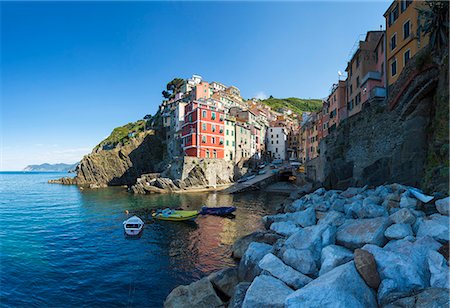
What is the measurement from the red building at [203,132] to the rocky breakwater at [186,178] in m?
3.76

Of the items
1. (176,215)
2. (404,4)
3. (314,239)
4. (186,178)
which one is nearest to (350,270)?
(314,239)

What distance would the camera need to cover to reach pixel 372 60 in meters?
33.2

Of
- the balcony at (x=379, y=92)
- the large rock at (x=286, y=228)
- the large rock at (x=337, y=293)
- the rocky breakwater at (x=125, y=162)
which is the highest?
the balcony at (x=379, y=92)

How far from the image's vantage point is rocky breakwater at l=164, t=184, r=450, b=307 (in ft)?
20.1

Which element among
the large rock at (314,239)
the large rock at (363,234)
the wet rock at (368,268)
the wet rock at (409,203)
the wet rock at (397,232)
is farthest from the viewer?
the wet rock at (409,203)

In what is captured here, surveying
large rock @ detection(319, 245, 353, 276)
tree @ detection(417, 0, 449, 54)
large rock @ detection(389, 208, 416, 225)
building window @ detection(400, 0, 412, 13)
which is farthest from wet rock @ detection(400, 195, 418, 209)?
building window @ detection(400, 0, 412, 13)

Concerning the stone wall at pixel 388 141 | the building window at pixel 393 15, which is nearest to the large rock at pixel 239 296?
the stone wall at pixel 388 141

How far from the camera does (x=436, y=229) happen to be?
29.6ft

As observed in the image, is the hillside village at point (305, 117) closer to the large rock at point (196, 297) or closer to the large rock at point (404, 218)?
the large rock at point (404, 218)

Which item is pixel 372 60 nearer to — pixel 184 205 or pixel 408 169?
pixel 408 169

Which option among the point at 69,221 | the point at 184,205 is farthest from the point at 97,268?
the point at 184,205

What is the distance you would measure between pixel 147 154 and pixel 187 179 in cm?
3428

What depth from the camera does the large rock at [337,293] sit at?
5867mm

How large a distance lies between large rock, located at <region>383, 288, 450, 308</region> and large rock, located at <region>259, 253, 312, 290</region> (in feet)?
8.75
